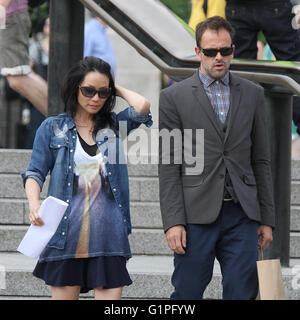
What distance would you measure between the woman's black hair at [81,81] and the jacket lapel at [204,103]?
44cm

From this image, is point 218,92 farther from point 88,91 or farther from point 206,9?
point 206,9

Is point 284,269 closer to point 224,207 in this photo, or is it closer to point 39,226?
point 224,207

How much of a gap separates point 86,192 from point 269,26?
3407mm

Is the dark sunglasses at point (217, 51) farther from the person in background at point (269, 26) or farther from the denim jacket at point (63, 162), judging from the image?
the person in background at point (269, 26)

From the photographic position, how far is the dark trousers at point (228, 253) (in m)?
5.07

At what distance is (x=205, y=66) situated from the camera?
17.0 feet

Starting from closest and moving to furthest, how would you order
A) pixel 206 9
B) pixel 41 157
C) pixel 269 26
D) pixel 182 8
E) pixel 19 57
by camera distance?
pixel 41 157 < pixel 269 26 < pixel 19 57 < pixel 206 9 < pixel 182 8

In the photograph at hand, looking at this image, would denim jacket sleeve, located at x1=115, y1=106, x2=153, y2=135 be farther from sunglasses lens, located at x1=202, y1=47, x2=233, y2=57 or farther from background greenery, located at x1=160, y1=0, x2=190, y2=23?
background greenery, located at x1=160, y1=0, x2=190, y2=23

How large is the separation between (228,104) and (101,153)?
677 millimetres

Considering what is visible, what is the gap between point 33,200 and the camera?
5000 mm

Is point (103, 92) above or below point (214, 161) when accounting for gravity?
above

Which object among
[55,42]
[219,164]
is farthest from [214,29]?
[55,42]

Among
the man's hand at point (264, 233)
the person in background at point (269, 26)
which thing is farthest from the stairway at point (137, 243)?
the man's hand at point (264, 233)

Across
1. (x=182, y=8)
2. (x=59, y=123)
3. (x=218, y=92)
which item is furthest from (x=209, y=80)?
(x=182, y=8)
